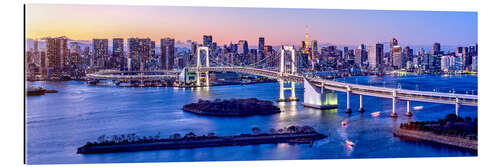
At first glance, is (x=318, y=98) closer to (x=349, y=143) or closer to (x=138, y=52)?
(x=349, y=143)

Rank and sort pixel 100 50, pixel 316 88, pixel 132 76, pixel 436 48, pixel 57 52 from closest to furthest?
pixel 436 48 → pixel 57 52 → pixel 316 88 → pixel 100 50 → pixel 132 76

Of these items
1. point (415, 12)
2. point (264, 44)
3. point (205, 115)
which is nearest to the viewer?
point (415, 12)

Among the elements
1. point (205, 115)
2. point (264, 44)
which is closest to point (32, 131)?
point (205, 115)

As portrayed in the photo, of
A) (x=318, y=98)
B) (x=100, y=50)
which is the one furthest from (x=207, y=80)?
(x=318, y=98)

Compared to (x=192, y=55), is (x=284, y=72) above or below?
below

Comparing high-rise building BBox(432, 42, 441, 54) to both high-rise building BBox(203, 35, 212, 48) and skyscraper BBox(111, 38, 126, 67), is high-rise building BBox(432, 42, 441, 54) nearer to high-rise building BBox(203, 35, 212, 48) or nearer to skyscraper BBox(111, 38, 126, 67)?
high-rise building BBox(203, 35, 212, 48)

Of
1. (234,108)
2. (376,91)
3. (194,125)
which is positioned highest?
(376,91)

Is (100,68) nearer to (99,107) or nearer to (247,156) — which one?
(99,107)
